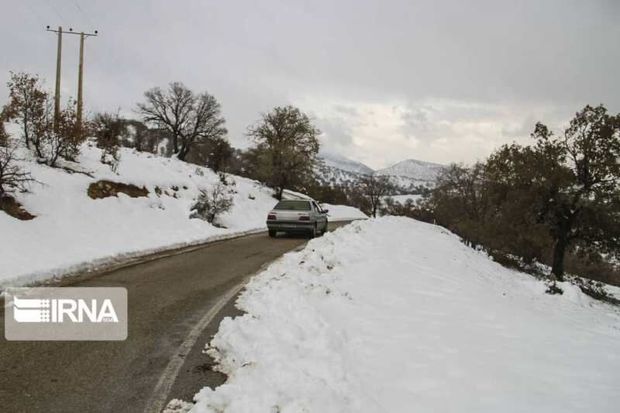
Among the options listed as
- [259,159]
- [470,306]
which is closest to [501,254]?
[259,159]

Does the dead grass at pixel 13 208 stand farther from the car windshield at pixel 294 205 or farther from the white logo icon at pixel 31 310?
the car windshield at pixel 294 205

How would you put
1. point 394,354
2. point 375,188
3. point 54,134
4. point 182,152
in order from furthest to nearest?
point 375,188 < point 182,152 < point 54,134 < point 394,354

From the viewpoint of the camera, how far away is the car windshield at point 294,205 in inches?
750

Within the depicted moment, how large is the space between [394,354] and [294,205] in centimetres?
1406

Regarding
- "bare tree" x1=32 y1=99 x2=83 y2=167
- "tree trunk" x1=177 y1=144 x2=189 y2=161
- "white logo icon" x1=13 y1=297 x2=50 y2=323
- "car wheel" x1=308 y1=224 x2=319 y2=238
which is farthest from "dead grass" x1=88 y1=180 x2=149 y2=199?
"tree trunk" x1=177 y1=144 x2=189 y2=161

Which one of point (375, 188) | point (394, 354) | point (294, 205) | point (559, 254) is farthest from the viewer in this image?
point (375, 188)

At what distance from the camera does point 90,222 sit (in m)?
14.7

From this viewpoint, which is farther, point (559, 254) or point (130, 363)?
point (559, 254)

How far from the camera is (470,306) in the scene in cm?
818

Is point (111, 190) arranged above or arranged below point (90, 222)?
above

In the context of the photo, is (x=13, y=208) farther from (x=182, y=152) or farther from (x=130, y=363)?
(x=182, y=152)

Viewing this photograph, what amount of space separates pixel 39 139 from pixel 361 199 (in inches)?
2981

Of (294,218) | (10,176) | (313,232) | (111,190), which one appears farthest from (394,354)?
(111,190)

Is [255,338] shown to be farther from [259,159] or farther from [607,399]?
[259,159]
